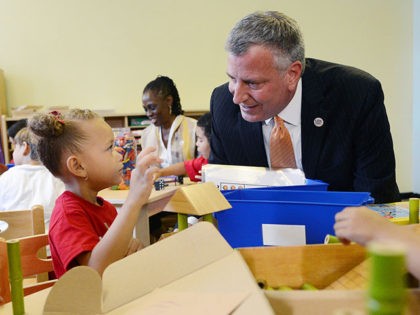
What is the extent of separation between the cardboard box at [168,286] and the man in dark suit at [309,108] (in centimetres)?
98

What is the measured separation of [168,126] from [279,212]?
2.99 metres

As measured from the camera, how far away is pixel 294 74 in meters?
1.73

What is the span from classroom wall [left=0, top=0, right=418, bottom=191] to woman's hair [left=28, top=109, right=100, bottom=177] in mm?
4660

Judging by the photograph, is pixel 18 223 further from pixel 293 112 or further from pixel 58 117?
pixel 293 112

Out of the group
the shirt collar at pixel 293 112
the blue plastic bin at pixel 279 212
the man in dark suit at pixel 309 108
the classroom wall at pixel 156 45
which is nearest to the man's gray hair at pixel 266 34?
the man in dark suit at pixel 309 108

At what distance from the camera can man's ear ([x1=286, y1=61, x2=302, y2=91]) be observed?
1688 millimetres

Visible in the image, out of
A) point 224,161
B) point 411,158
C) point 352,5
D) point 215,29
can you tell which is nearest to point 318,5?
point 352,5

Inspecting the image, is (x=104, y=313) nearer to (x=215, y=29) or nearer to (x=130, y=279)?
(x=130, y=279)

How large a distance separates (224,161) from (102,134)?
66 cm

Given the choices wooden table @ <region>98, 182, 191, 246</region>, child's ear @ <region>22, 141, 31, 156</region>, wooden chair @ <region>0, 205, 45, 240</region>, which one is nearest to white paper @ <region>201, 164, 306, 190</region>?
wooden chair @ <region>0, 205, 45, 240</region>

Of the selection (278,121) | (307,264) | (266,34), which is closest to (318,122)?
(278,121)

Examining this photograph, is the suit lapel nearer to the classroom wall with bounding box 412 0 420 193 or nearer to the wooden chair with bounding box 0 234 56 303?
the wooden chair with bounding box 0 234 56 303

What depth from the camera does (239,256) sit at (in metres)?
0.75

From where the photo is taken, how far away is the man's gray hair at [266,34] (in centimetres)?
157
